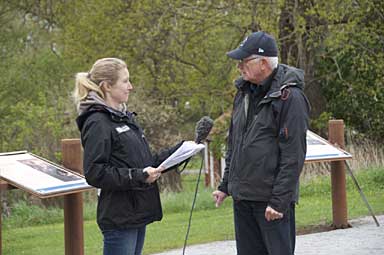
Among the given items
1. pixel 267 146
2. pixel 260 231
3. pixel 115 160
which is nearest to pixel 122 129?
pixel 115 160

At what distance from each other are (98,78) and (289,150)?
1.29 m

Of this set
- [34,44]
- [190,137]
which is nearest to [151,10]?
[190,137]

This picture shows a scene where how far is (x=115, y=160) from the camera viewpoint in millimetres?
5359

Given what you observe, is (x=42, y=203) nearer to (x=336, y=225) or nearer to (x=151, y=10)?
(x=151, y=10)

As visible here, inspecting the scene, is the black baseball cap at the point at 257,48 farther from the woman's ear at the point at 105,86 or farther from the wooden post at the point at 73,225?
the wooden post at the point at 73,225

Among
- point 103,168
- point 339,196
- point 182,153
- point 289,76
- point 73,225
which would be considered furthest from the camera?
point 339,196


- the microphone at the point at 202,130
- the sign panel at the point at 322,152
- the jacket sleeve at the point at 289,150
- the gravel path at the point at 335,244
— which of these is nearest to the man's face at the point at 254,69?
the jacket sleeve at the point at 289,150

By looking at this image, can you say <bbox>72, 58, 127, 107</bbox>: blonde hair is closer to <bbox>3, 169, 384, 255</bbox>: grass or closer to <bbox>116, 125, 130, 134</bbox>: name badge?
<bbox>116, 125, 130, 134</bbox>: name badge

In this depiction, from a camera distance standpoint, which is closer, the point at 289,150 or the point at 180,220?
the point at 289,150

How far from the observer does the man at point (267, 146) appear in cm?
534

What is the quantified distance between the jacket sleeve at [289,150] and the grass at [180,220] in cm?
391

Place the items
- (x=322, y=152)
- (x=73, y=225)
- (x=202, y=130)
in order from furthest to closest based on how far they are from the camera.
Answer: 1. (x=322, y=152)
2. (x=73, y=225)
3. (x=202, y=130)

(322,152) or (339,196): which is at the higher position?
(322,152)

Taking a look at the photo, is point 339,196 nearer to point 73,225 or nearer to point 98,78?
point 73,225
